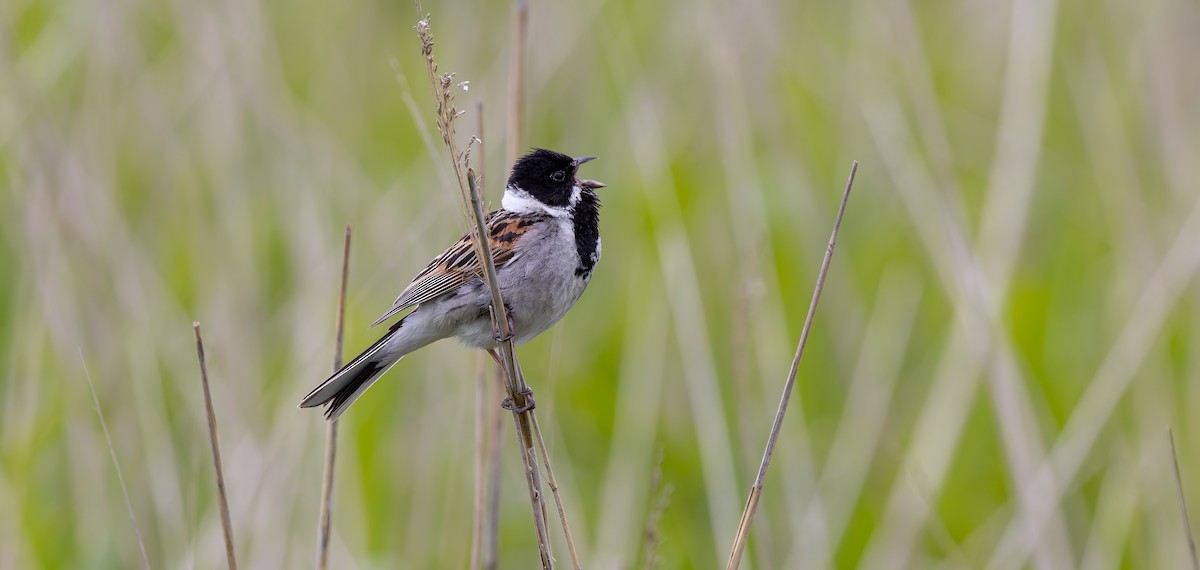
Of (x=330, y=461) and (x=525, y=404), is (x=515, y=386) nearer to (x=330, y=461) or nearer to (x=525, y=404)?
(x=525, y=404)

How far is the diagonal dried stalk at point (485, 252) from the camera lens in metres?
1.67

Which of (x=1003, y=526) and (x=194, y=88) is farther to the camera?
(x=194, y=88)

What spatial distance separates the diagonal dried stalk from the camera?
167 cm

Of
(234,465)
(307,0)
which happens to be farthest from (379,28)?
(234,465)

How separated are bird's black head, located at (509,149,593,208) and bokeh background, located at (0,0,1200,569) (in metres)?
0.38

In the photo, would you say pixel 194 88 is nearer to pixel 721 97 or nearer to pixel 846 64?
pixel 721 97

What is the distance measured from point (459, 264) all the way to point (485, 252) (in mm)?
892

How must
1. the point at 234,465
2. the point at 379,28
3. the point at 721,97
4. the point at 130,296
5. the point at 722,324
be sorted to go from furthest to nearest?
the point at 379,28
the point at 722,324
the point at 721,97
the point at 130,296
the point at 234,465

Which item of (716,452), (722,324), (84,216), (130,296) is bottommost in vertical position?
(716,452)

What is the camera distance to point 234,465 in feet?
10.1

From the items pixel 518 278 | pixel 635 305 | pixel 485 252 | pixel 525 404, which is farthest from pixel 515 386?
pixel 635 305

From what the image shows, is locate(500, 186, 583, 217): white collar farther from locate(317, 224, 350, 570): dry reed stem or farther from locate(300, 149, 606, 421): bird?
locate(317, 224, 350, 570): dry reed stem

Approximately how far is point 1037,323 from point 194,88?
287cm

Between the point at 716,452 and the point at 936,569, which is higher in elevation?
the point at 716,452
